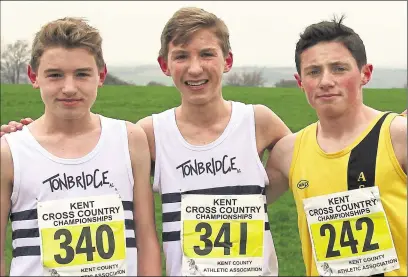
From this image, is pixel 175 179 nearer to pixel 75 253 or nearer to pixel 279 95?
pixel 75 253

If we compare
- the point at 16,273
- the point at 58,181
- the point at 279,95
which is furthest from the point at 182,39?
the point at 279,95

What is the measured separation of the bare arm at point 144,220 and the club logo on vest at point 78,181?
0.17m

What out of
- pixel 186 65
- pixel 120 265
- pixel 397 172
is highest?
pixel 186 65

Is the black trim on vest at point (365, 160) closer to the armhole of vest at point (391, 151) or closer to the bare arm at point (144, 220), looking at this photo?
the armhole of vest at point (391, 151)

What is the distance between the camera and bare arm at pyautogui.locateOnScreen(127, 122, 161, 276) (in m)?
3.67

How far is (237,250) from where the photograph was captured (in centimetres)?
368

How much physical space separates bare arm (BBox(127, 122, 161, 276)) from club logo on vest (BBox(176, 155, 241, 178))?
248 millimetres

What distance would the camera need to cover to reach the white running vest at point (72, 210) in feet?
11.3

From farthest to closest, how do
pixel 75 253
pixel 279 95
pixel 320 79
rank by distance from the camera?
pixel 279 95 < pixel 320 79 < pixel 75 253

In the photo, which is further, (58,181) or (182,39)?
(182,39)

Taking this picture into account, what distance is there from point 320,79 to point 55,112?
59.9 inches

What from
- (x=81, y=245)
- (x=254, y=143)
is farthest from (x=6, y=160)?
(x=254, y=143)

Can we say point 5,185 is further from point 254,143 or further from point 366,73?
point 366,73

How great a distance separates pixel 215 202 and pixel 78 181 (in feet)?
2.61
